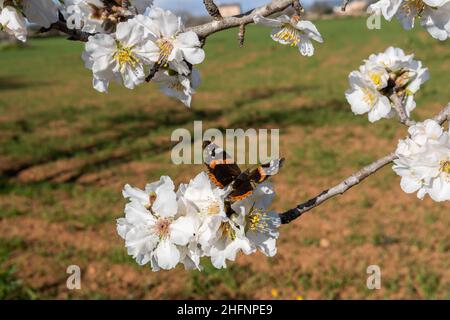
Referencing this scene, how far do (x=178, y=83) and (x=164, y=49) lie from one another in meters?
0.12

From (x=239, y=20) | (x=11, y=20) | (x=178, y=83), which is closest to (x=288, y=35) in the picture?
(x=239, y=20)

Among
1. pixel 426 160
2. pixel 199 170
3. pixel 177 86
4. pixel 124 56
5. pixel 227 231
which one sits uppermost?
pixel 124 56

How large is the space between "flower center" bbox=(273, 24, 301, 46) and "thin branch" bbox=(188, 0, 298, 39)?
0.19 ft

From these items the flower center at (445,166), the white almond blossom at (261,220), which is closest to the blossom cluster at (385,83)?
the flower center at (445,166)

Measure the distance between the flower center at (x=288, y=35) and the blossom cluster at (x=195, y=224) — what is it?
366 millimetres

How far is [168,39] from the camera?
1.21 m

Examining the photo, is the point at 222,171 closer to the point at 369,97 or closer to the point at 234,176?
the point at 234,176

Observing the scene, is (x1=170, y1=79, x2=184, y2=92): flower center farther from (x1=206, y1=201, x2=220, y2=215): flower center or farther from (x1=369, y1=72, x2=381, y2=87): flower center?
(x1=369, y1=72, x2=381, y2=87): flower center

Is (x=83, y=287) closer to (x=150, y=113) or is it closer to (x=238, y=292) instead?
(x=238, y=292)

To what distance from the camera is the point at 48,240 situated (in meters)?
5.55

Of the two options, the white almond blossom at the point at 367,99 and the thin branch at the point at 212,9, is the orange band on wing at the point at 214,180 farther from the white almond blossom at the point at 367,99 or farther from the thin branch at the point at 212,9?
the white almond blossom at the point at 367,99

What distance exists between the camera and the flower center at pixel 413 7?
1.38 metres

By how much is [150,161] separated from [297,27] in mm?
7323
